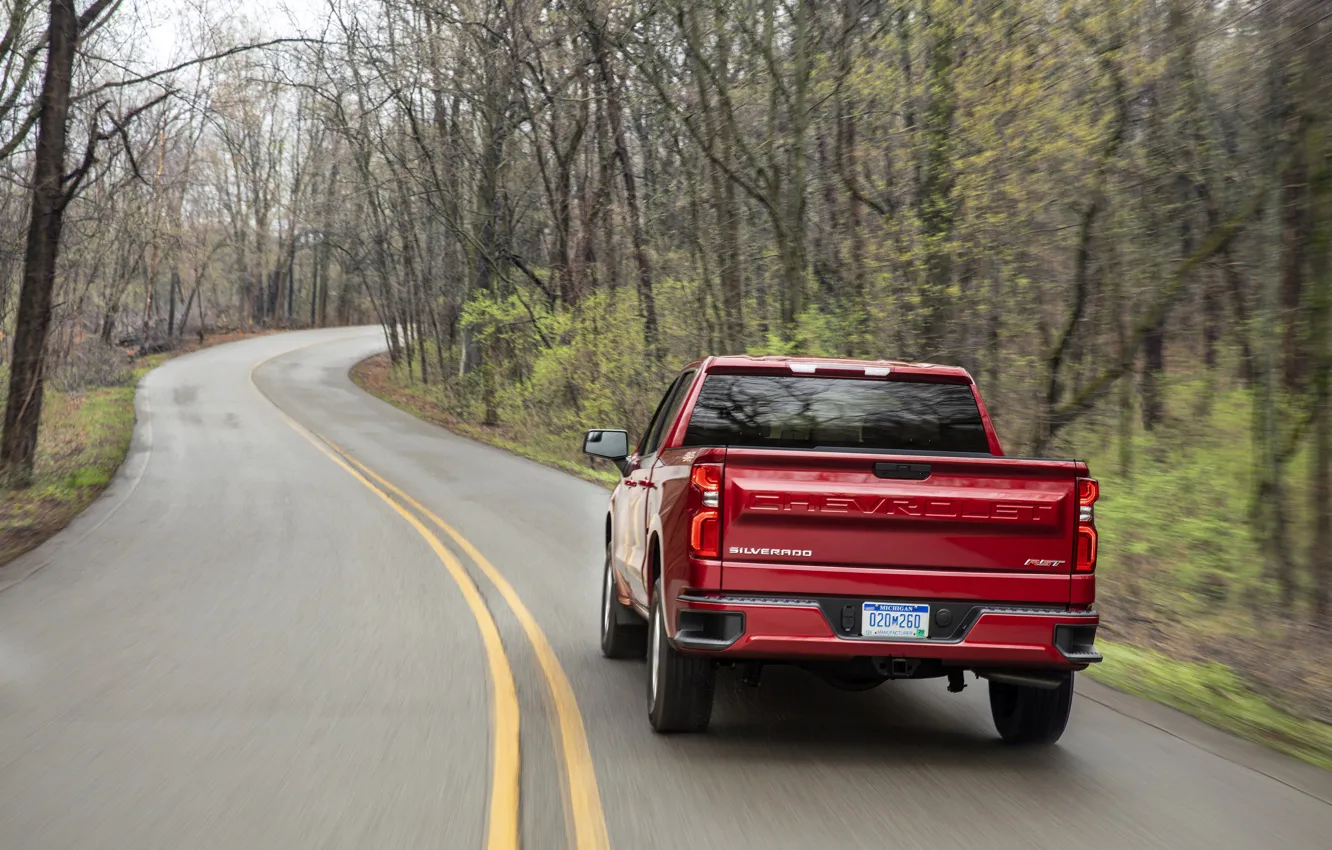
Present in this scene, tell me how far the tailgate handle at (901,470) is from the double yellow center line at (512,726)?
1.81m

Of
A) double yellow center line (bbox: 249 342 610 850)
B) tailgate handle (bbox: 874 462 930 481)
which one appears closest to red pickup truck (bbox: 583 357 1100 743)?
tailgate handle (bbox: 874 462 930 481)

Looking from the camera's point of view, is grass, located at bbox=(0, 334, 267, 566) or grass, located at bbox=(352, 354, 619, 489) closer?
grass, located at bbox=(0, 334, 267, 566)

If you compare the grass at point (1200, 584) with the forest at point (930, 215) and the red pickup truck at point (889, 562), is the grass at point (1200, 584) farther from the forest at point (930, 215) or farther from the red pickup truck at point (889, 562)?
the red pickup truck at point (889, 562)

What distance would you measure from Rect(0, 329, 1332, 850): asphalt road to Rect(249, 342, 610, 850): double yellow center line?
0.10 feet

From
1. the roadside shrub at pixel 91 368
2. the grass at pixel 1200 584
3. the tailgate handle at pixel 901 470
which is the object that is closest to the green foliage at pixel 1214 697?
the grass at pixel 1200 584

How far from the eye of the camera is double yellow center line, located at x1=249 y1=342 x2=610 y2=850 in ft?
14.9

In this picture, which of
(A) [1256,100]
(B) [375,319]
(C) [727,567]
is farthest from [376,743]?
(B) [375,319]

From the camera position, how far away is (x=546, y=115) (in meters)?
29.5

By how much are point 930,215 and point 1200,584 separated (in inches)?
235

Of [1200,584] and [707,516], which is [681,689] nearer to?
[707,516]

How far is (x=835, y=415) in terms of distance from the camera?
683 centimetres

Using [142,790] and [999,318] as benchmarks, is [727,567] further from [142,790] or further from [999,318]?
[999,318]

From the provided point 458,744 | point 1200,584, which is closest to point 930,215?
point 1200,584

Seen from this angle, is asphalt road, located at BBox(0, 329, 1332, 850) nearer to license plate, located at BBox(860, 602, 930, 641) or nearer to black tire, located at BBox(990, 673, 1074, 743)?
black tire, located at BBox(990, 673, 1074, 743)
